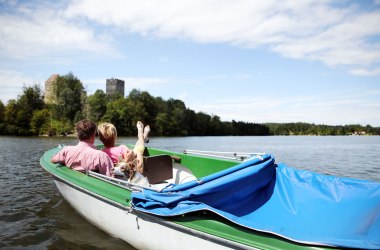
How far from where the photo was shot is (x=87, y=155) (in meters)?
4.85

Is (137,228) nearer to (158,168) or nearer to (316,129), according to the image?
(158,168)

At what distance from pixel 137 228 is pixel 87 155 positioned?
170cm

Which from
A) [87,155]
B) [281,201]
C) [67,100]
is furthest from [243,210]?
[67,100]

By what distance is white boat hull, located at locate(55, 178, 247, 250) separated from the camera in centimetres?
293

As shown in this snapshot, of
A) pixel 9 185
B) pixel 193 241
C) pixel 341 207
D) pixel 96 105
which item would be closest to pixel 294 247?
pixel 193 241

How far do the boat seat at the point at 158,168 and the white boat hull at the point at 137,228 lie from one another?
1.20 meters

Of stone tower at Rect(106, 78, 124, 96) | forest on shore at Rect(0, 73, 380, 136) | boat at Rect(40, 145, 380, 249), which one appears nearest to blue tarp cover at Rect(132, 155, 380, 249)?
boat at Rect(40, 145, 380, 249)

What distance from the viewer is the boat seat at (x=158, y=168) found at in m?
5.54

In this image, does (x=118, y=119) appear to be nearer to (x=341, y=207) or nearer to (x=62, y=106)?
(x=62, y=106)

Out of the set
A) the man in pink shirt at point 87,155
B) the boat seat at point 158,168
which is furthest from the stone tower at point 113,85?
the man in pink shirt at point 87,155

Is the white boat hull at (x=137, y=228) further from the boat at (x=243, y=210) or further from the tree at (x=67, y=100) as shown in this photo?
the tree at (x=67, y=100)

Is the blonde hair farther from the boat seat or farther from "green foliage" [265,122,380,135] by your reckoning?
"green foliage" [265,122,380,135]

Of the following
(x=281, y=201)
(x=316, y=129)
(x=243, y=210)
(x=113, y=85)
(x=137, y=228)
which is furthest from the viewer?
(x=316, y=129)

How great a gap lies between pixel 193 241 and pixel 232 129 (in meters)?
109
